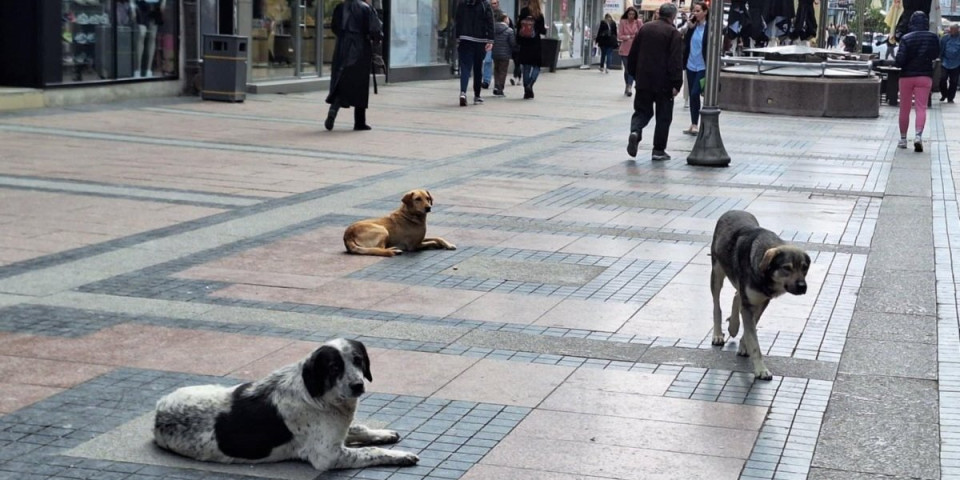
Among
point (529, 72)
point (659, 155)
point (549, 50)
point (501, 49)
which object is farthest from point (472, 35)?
point (549, 50)

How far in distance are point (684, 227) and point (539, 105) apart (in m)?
14.0

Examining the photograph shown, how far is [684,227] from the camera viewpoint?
11445 mm

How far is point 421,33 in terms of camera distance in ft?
103

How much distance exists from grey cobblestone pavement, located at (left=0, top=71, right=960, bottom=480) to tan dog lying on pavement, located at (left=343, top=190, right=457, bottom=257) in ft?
0.48

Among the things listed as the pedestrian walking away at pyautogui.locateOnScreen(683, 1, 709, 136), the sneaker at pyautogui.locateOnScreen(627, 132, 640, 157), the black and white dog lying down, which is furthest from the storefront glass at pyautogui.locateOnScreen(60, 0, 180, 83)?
the black and white dog lying down

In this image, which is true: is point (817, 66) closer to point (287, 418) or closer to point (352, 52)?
point (352, 52)

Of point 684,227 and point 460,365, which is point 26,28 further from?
point 460,365

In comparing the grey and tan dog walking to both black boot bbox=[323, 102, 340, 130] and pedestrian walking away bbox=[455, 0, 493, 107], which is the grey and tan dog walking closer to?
black boot bbox=[323, 102, 340, 130]

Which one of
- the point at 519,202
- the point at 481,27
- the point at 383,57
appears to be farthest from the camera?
the point at 383,57

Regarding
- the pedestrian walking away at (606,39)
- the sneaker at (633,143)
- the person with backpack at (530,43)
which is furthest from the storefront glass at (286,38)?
the pedestrian walking away at (606,39)

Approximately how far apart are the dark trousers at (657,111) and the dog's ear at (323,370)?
11.4 metres

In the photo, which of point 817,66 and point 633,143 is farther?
point 817,66

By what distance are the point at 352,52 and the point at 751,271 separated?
12.2m

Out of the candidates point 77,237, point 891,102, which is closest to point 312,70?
point 891,102
